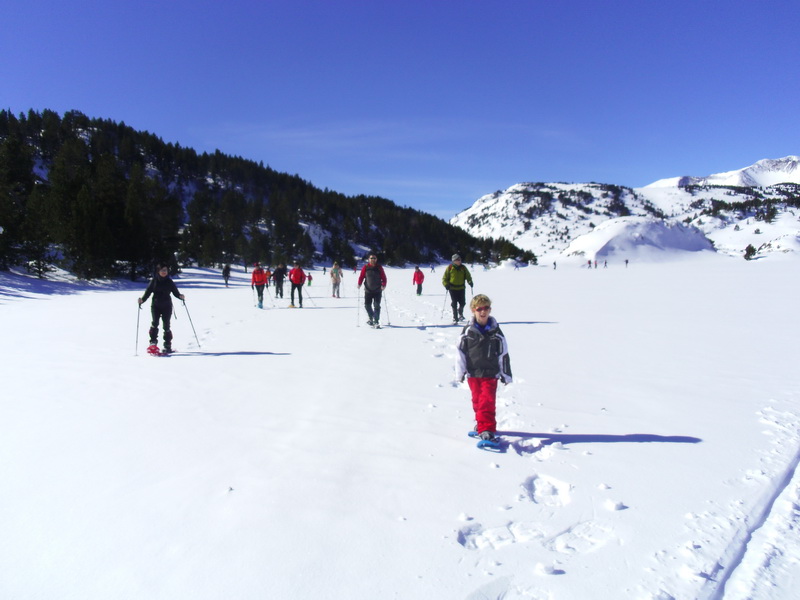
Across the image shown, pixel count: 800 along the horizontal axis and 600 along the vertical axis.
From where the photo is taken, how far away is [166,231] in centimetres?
3734

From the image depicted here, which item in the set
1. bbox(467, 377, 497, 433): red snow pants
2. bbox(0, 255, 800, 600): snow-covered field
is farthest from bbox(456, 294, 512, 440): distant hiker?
bbox(0, 255, 800, 600): snow-covered field

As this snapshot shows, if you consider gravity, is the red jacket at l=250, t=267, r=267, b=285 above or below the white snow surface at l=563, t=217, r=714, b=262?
below

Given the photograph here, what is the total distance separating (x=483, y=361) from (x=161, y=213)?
39095mm

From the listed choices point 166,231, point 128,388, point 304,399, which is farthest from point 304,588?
point 166,231

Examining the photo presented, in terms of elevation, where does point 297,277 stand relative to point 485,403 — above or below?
above

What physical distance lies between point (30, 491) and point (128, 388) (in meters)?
3.04

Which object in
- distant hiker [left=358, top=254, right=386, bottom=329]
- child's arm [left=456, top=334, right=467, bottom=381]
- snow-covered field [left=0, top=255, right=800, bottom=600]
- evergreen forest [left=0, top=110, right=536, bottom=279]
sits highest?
evergreen forest [left=0, top=110, right=536, bottom=279]

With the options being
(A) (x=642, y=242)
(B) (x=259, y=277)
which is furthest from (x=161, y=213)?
→ (A) (x=642, y=242)

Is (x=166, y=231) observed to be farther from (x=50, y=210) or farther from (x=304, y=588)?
(x=304, y=588)

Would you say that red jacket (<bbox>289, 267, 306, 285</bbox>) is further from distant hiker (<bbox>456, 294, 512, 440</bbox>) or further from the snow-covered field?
distant hiker (<bbox>456, 294, 512, 440</bbox>)

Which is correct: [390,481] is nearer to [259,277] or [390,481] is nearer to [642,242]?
[259,277]

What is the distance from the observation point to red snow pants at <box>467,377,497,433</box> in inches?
175

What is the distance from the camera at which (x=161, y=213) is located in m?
36.7

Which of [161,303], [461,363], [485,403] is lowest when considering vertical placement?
[485,403]
